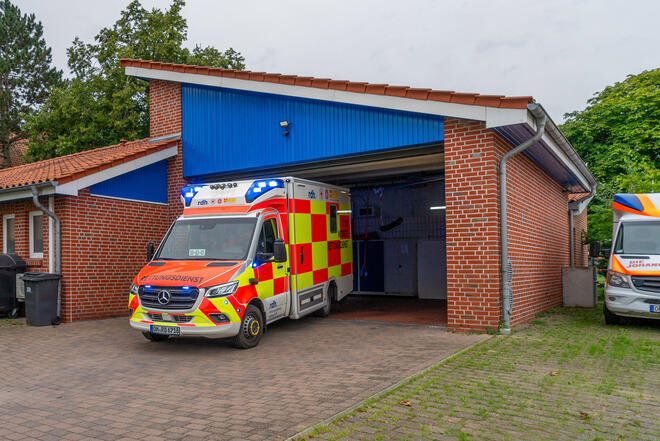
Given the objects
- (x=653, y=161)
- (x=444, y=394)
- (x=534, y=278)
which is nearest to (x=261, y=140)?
(x=534, y=278)

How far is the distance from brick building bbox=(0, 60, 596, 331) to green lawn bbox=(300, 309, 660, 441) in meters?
1.89

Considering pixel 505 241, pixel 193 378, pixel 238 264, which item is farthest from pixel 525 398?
pixel 238 264

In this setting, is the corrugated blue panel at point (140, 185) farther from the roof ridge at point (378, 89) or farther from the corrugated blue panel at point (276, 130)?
the roof ridge at point (378, 89)

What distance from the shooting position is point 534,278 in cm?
1089

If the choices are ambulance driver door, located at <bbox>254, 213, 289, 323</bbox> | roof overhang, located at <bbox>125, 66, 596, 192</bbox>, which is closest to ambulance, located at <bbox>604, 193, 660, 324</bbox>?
roof overhang, located at <bbox>125, 66, 596, 192</bbox>

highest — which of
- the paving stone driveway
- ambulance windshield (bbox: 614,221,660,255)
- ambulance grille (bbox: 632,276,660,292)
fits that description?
ambulance windshield (bbox: 614,221,660,255)

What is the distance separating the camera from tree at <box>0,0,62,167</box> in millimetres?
29141

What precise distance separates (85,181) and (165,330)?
482cm

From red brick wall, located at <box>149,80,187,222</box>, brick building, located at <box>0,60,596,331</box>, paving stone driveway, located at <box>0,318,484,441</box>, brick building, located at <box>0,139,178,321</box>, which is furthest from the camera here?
red brick wall, located at <box>149,80,187,222</box>

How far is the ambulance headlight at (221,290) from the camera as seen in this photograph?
733cm

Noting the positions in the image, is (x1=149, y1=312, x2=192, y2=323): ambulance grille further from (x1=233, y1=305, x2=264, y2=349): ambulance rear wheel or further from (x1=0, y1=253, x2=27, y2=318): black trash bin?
(x1=0, y1=253, x2=27, y2=318): black trash bin

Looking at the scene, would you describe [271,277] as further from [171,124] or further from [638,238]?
[638,238]

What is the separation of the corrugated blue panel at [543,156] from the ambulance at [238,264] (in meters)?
3.93

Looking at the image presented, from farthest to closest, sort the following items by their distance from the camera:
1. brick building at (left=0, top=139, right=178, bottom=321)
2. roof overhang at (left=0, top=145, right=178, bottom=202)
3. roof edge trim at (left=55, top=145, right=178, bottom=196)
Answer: brick building at (left=0, top=139, right=178, bottom=321) < roof edge trim at (left=55, top=145, right=178, bottom=196) < roof overhang at (left=0, top=145, right=178, bottom=202)
